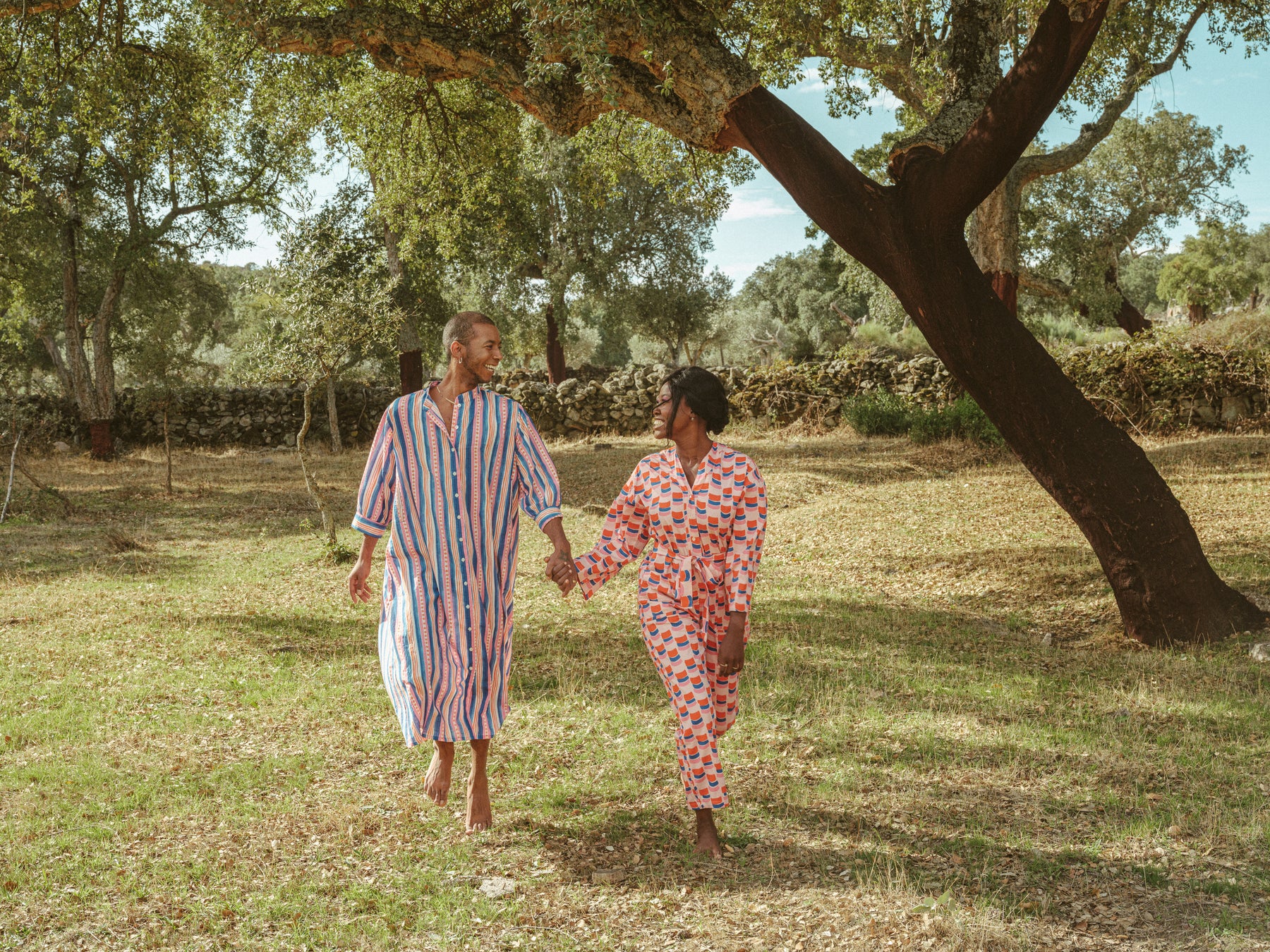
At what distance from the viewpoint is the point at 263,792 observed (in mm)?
4641

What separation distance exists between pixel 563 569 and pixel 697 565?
518mm

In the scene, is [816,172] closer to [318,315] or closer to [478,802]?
[478,802]

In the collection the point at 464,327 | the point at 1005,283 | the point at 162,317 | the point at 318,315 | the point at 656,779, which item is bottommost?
the point at 656,779

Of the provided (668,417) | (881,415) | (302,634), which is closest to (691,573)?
(668,417)

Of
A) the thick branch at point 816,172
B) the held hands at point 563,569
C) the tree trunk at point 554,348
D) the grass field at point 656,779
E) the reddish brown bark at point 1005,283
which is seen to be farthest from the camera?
the tree trunk at point 554,348

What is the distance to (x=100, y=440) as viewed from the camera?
22125 mm

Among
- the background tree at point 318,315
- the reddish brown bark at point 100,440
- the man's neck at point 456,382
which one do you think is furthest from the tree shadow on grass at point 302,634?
the reddish brown bark at point 100,440

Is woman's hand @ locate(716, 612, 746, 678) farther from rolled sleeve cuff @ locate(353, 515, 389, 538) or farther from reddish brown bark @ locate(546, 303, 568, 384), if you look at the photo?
reddish brown bark @ locate(546, 303, 568, 384)

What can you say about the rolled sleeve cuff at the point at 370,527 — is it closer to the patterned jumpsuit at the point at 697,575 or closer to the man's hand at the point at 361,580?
the man's hand at the point at 361,580

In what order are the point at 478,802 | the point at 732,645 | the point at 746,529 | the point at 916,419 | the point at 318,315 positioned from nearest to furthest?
1. the point at 732,645
2. the point at 746,529
3. the point at 478,802
4. the point at 318,315
5. the point at 916,419

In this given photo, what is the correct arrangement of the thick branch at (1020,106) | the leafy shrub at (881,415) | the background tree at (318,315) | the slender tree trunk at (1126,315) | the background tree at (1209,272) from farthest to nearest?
the background tree at (1209,272) → the slender tree trunk at (1126,315) → the leafy shrub at (881,415) → the background tree at (318,315) → the thick branch at (1020,106)

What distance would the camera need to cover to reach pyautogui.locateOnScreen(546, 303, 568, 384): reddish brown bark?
27.9 m

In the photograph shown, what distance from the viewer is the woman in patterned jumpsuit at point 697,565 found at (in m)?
3.65

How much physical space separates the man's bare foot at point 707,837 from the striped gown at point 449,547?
0.87 metres
